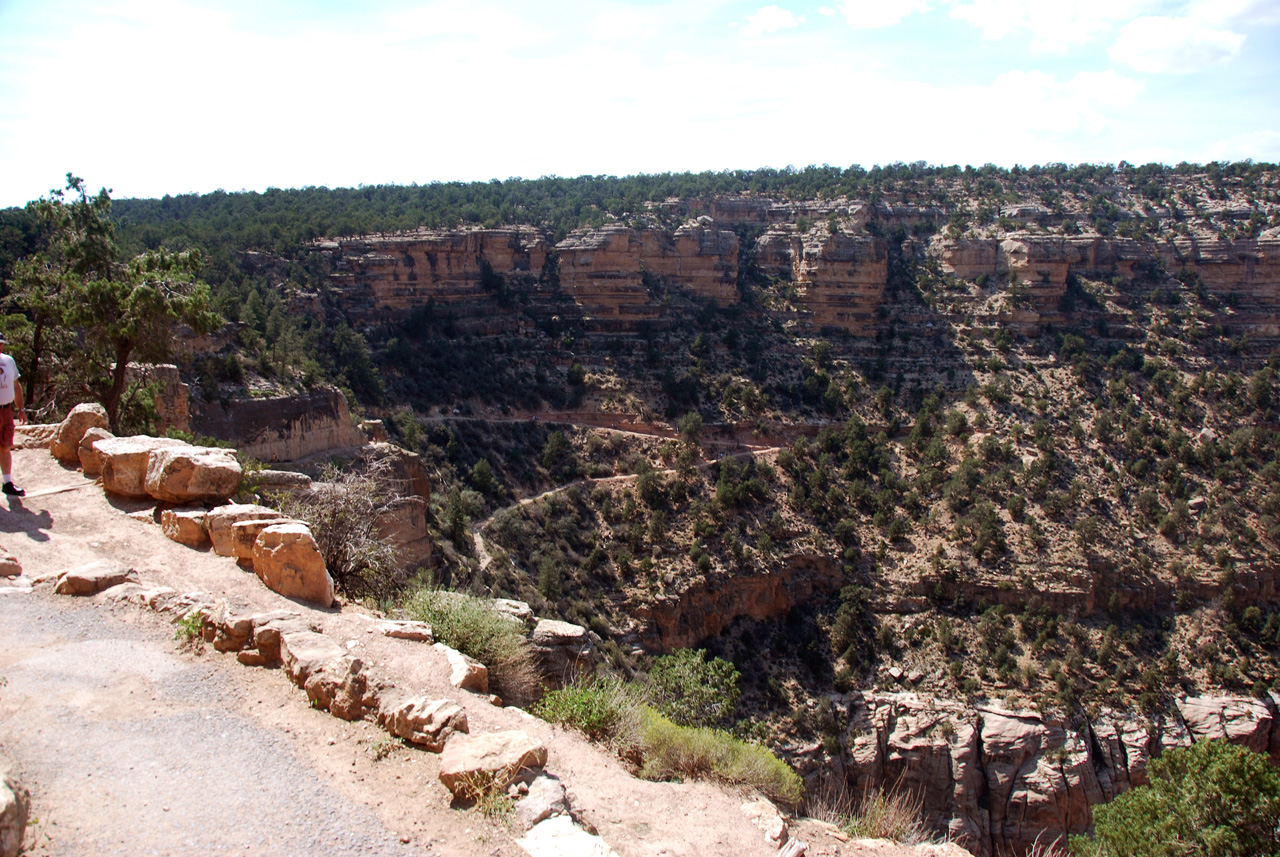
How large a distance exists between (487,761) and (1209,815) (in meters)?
11.2

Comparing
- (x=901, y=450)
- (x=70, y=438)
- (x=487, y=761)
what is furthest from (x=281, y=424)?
(x=901, y=450)

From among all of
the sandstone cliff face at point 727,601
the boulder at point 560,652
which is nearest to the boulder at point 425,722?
the boulder at point 560,652

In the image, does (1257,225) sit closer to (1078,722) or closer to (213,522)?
(1078,722)

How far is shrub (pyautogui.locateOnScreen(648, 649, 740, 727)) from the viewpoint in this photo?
1428cm

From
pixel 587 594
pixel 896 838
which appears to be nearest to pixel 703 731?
pixel 896 838

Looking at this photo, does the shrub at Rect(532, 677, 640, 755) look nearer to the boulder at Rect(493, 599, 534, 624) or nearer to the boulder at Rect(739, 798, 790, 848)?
the boulder at Rect(739, 798, 790, 848)

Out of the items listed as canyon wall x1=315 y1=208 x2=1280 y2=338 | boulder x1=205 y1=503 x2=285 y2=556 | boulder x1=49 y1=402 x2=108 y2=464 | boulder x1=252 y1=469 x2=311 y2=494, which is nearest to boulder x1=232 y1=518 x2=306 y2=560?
boulder x1=205 y1=503 x2=285 y2=556

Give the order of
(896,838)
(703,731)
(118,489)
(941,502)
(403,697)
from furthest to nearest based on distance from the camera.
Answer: (941,502) → (118,489) → (703,731) → (896,838) → (403,697)

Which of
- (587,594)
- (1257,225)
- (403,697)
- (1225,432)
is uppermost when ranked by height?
(1257,225)

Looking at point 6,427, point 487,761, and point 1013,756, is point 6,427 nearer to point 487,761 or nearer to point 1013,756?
point 487,761

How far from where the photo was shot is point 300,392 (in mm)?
26469

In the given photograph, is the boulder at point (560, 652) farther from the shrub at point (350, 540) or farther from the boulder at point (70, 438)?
the boulder at point (70, 438)

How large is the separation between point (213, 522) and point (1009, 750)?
25.1 m

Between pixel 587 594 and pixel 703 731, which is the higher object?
pixel 703 731
